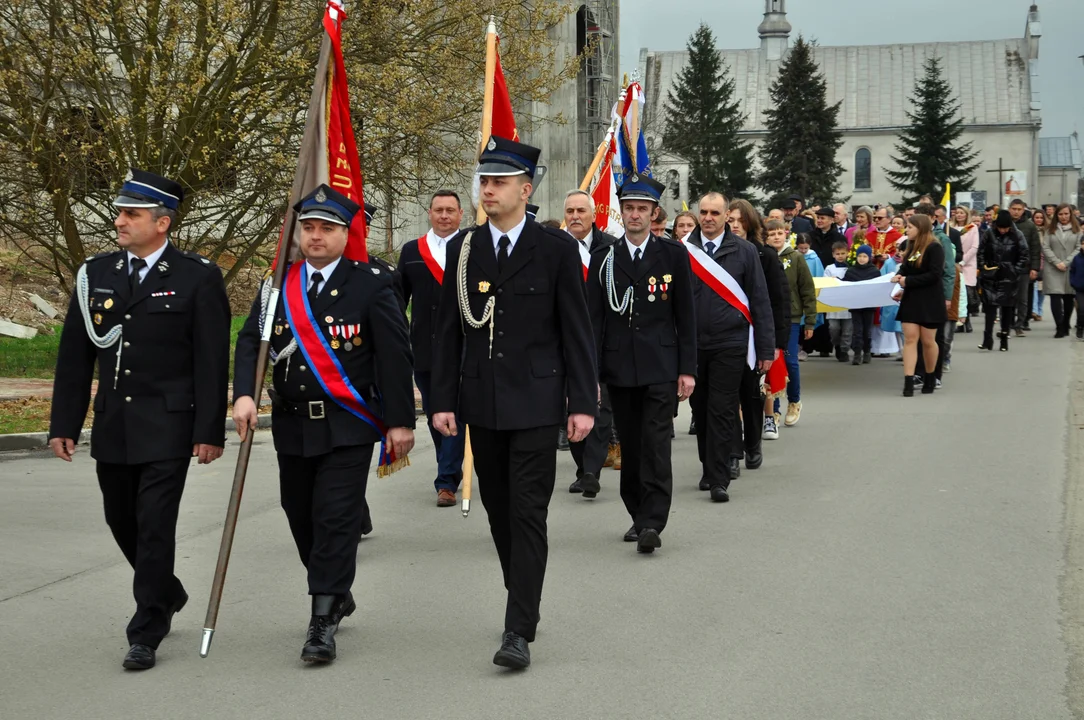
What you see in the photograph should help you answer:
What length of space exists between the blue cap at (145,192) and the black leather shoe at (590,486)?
437cm

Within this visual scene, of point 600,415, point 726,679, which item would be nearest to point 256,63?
point 600,415

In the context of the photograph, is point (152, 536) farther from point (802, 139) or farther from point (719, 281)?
point (802, 139)

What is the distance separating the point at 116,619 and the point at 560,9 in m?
15.1

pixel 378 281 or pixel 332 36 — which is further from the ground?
pixel 332 36

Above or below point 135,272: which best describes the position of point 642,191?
above

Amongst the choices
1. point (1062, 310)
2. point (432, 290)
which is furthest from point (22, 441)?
point (1062, 310)

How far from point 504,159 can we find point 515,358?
2.58 feet

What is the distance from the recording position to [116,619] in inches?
255

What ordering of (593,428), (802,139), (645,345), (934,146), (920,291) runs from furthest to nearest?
Answer: (934,146) → (802,139) → (920,291) → (593,428) → (645,345)

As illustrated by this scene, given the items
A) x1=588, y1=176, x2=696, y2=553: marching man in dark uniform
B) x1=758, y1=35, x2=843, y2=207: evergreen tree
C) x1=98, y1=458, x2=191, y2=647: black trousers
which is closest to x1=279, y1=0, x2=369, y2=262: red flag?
x1=98, y1=458, x2=191, y2=647: black trousers

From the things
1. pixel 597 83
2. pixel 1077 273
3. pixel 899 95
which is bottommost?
pixel 1077 273

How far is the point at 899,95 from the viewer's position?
362ft

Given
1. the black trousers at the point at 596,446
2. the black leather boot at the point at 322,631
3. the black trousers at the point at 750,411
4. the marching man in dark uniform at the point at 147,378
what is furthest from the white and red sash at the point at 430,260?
the black leather boot at the point at 322,631

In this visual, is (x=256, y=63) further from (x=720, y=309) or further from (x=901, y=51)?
(x=901, y=51)
